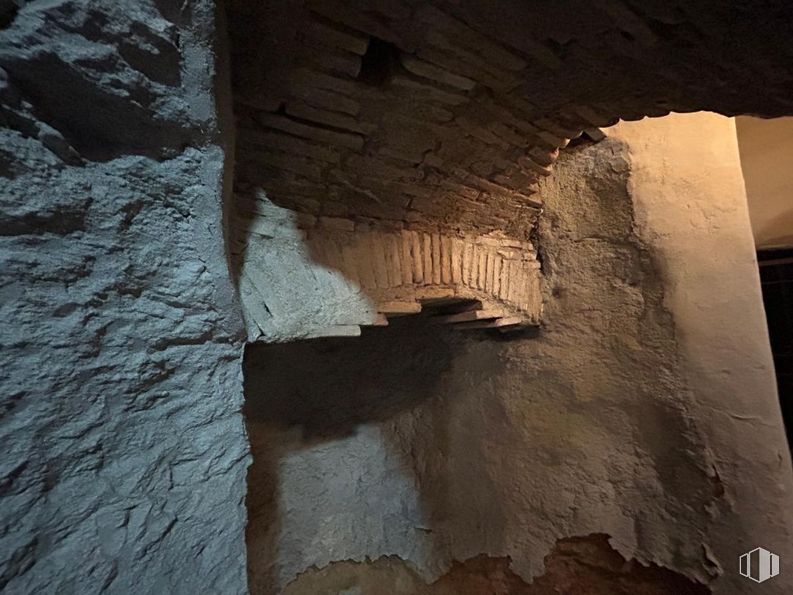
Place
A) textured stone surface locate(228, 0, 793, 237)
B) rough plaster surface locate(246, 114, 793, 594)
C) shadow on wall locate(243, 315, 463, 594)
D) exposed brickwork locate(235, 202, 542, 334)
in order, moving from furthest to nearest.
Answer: shadow on wall locate(243, 315, 463, 594) → rough plaster surface locate(246, 114, 793, 594) → exposed brickwork locate(235, 202, 542, 334) → textured stone surface locate(228, 0, 793, 237)

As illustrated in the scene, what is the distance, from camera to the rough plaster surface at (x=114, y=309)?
0.62 metres

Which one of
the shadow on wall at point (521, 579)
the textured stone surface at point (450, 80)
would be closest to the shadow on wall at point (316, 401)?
the shadow on wall at point (521, 579)

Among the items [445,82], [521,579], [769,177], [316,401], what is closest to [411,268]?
[445,82]

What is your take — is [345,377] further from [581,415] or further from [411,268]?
[581,415]

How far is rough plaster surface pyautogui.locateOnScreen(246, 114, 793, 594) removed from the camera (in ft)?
5.67

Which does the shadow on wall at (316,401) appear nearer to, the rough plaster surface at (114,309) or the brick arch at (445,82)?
the brick arch at (445,82)

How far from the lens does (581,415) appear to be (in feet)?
6.66

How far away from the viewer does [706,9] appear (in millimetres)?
808

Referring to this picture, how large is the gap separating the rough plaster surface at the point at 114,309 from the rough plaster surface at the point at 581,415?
52.4 inches

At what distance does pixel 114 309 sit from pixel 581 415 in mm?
2059

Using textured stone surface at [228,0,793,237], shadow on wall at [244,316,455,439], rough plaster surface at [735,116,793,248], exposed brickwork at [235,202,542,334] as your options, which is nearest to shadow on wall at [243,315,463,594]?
shadow on wall at [244,316,455,439]

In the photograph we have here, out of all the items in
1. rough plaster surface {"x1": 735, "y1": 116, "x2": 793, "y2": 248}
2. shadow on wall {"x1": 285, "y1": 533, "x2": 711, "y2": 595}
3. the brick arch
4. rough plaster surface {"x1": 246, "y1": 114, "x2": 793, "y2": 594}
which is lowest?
shadow on wall {"x1": 285, "y1": 533, "x2": 711, "y2": 595}

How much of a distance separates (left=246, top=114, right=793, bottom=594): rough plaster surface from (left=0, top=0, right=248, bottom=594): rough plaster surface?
1330 millimetres

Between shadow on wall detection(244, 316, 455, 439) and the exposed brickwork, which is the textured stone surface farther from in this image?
shadow on wall detection(244, 316, 455, 439)
